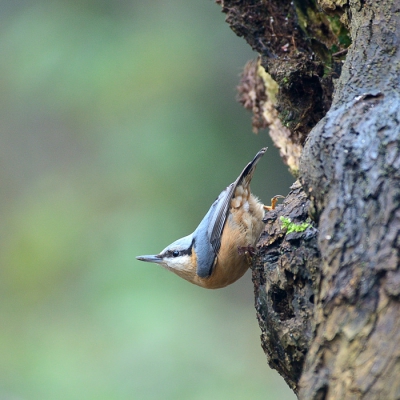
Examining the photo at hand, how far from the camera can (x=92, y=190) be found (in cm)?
743

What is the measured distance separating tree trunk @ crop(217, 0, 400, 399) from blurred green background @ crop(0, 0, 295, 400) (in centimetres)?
372

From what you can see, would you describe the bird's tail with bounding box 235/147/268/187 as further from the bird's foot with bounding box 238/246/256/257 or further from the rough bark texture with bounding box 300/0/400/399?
the rough bark texture with bounding box 300/0/400/399

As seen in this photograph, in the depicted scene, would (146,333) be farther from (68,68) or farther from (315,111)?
(315,111)

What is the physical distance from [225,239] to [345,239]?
1.96 m

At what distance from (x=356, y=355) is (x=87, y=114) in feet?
20.7

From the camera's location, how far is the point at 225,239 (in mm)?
3555

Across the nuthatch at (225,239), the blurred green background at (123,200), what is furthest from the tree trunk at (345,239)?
the blurred green background at (123,200)

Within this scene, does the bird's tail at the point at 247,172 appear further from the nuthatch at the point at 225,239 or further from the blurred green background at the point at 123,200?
the blurred green background at the point at 123,200

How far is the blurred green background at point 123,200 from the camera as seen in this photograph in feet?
20.9

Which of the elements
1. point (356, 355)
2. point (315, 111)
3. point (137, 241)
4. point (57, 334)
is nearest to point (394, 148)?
point (356, 355)

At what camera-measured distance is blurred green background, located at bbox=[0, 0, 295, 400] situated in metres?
6.36

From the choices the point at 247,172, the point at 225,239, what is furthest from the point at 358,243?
the point at 247,172

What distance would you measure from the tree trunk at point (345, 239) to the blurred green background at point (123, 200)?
3.72 meters

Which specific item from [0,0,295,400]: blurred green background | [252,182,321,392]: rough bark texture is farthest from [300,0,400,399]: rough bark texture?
[0,0,295,400]: blurred green background
